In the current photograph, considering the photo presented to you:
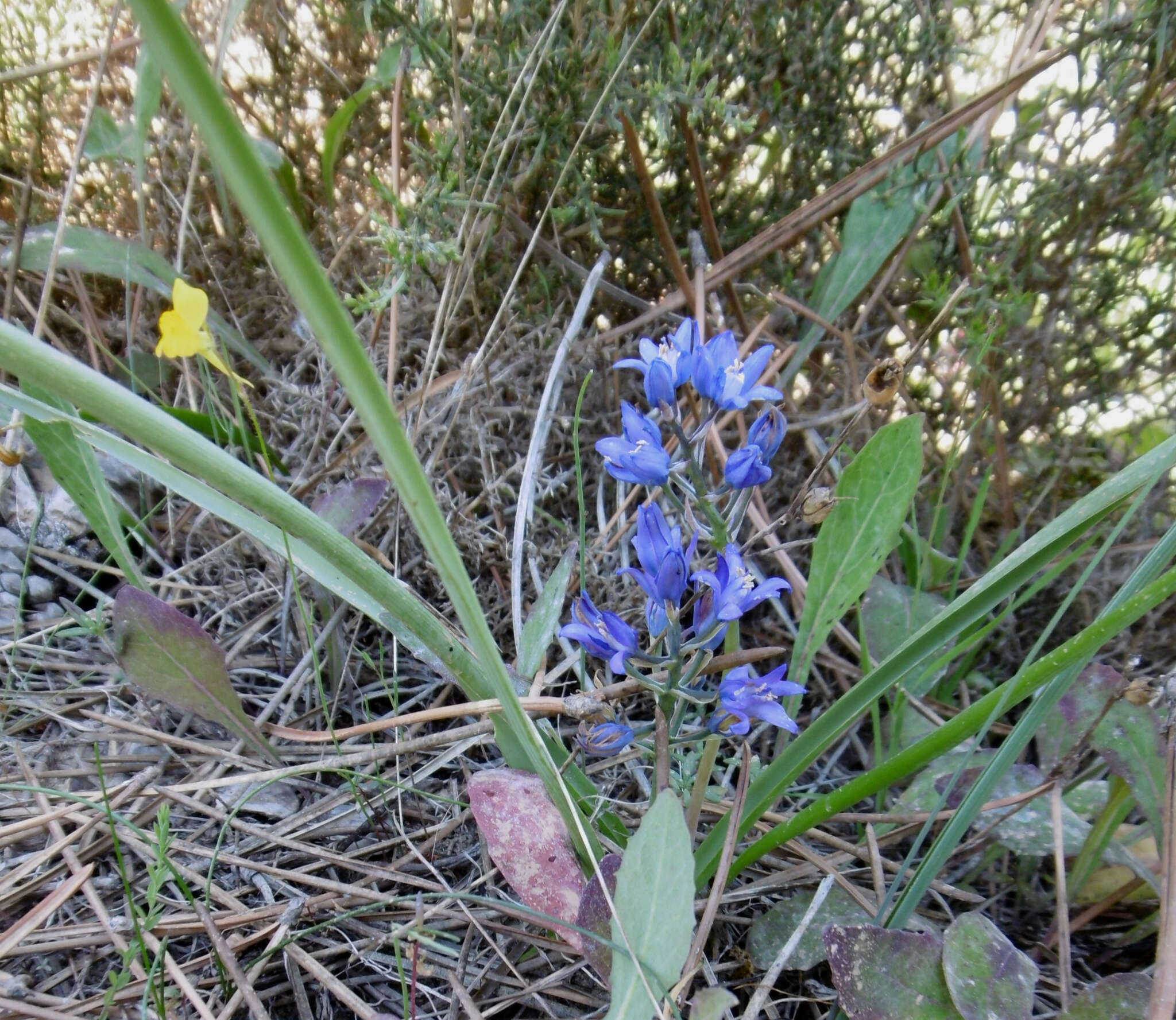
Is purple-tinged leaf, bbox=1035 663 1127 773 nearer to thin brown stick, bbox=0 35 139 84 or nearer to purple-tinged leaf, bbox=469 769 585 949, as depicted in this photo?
purple-tinged leaf, bbox=469 769 585 949

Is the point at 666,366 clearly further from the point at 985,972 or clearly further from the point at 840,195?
the point at 840,195

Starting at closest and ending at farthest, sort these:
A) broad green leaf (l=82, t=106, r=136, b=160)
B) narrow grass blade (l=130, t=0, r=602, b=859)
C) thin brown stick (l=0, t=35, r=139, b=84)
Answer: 1. narrow grass blade (l=130, t=0, r=602, b=859)
2. thin brown stick (l=0, t=35, r=139, b=84)
3. broad green leaf (l=82, t=106, r=136, b=160)

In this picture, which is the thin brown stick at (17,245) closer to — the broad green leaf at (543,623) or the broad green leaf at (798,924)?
the broad green leaf at (543,623)

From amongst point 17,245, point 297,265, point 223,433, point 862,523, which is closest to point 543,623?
point 862,523

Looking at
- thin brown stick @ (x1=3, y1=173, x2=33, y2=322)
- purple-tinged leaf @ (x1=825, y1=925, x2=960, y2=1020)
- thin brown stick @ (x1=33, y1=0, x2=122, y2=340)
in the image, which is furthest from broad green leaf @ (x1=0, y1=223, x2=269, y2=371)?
purple-tinged leaf @ (x1=825, y1=925, x2=960, y2=1020)

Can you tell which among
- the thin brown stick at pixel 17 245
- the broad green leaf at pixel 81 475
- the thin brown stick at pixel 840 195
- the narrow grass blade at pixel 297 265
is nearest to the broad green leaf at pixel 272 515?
the narrow grass blade at pixel 297 265
